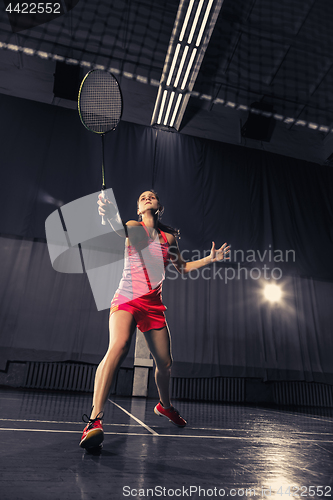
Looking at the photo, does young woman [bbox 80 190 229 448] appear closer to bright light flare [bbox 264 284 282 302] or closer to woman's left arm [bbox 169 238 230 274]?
woman's left arm [bbox 169 238 230 274]

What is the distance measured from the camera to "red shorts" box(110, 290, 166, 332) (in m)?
1.75

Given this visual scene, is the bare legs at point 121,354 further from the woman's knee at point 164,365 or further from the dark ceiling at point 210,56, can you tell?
the dark ceiling at point 210,56

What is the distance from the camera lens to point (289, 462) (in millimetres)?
1307

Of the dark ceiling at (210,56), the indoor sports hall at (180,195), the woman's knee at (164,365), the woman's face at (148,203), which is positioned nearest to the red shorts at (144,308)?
the woman's knee at (164,365)

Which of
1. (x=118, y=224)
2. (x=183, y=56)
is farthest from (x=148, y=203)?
(x=183, y=56)

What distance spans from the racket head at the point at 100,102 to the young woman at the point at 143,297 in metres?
0.74

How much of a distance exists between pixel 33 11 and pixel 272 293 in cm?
662

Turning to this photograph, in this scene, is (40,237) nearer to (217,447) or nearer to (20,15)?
(20,15)

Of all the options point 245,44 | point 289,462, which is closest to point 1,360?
point 289,462

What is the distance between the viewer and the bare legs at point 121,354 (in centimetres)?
149

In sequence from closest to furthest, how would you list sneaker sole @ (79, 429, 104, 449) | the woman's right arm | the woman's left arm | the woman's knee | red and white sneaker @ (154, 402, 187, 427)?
sneaker sole @ (79, 429, 104, 449) → the woman's right arm → the woman's knee → red and white sneaker @ (154, 402, 187, 427) → the woman's left arm

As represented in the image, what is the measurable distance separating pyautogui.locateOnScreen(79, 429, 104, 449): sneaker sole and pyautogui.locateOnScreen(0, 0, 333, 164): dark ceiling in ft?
20.7

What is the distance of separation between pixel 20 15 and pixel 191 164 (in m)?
3.87

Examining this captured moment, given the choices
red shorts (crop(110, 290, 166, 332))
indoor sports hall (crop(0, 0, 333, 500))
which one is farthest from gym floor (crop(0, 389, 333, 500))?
indoor sports hall (crop(0, 0, 333, 500))
